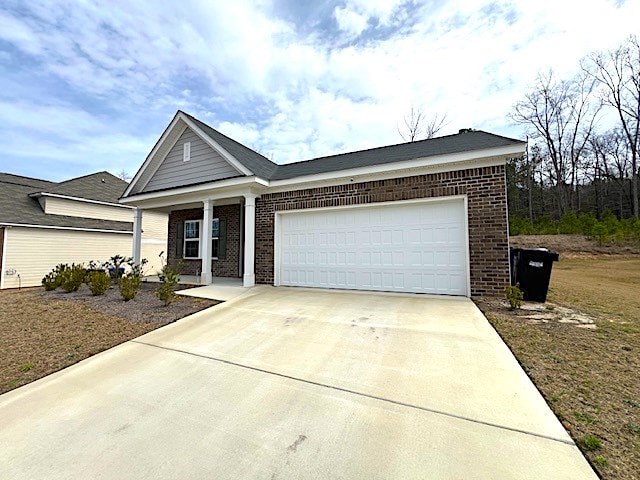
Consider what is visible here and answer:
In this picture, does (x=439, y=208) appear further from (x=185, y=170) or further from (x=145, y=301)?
(x=185, y=170)

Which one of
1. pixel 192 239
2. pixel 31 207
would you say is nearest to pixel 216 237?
pixel 192 239

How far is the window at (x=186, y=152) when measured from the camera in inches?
414

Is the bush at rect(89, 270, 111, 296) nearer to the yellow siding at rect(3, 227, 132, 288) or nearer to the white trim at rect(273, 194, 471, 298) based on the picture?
the white trim at rect(273, 194, 471, 298)

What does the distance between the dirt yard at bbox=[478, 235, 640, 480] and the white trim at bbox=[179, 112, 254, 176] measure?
7.07 metres

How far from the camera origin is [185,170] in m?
10.6

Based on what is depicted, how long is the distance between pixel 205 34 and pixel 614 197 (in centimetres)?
3312

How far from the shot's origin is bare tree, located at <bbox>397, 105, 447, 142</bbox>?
2088 centimetres

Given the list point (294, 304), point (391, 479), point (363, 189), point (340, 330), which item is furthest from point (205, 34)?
point (391, 479)

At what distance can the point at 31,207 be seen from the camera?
14.5 m

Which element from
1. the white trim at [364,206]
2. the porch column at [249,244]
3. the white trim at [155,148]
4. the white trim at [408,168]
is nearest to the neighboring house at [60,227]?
the white trim at [155,148]

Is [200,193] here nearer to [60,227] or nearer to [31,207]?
[60,227]

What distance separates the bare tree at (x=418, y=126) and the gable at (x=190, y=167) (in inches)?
601

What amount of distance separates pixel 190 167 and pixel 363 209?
6492mm

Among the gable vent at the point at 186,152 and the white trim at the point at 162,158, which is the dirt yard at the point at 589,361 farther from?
the white trim at the point at 162,158
